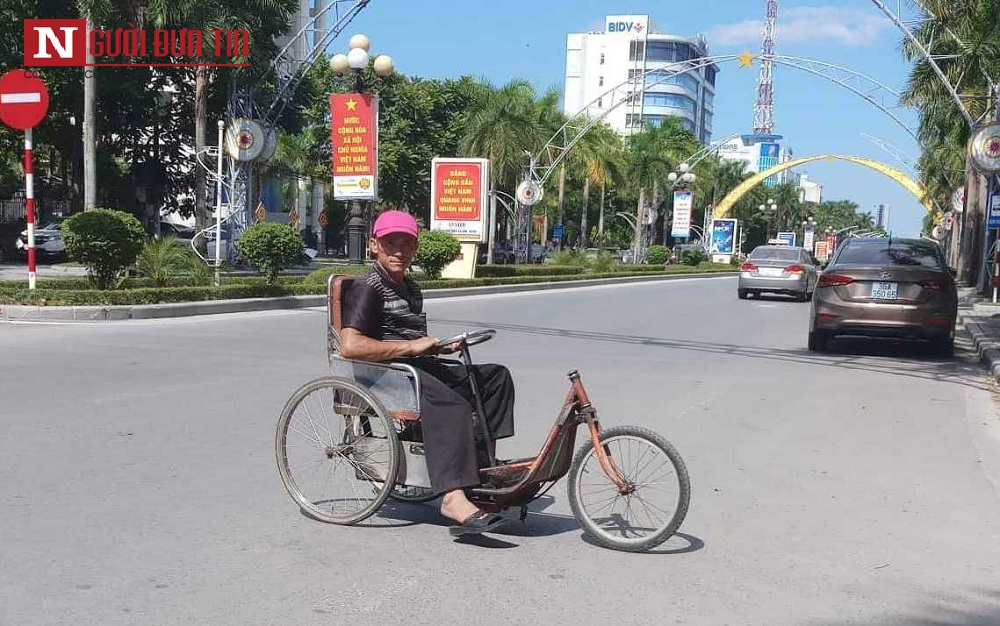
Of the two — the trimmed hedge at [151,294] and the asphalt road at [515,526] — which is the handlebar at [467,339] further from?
the trimmed hedge at [151,294]

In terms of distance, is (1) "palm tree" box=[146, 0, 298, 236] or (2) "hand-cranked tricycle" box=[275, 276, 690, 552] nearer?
(2) "hand-cranked tricycle" box=[275, 276, 690, 552]

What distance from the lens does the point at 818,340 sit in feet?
45.2

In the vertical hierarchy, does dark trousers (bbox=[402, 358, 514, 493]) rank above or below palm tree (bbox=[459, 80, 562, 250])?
below

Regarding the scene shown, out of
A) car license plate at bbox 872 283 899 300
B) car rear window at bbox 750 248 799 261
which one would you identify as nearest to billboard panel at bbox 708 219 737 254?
car rear window at bbox 750 248 799 261

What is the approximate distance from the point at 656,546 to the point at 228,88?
1348 inches

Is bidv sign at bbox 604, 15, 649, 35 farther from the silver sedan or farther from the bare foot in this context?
the bare foot

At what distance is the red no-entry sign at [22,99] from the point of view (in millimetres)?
15359

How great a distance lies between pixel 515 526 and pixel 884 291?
30.2 feet

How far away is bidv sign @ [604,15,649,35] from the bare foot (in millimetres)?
134091

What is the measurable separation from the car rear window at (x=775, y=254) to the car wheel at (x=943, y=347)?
12490 millimetres

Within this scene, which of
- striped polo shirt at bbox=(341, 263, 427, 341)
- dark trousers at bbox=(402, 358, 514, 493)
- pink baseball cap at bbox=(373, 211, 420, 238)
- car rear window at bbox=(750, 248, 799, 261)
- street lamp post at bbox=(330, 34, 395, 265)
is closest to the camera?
dark trousers at bbox=(402, 358, 514, 493)

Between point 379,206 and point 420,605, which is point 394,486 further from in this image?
point 379,206

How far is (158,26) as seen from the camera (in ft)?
95.2

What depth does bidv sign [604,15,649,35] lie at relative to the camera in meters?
132
